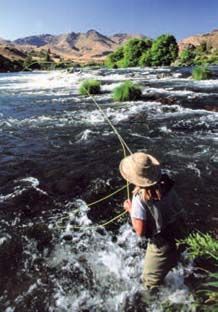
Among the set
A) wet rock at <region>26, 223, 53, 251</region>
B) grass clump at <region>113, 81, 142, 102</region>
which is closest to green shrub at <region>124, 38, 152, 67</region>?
grass clump at <region>113, 81, 142, 102</region>

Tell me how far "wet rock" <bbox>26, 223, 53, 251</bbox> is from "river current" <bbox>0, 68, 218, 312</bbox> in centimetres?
2

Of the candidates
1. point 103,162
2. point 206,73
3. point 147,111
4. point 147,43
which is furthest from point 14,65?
point 103,162

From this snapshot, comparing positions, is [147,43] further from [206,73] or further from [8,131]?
[8,131]

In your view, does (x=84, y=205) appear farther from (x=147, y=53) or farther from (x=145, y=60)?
(x=147, y=53)

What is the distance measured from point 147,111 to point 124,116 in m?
1.53

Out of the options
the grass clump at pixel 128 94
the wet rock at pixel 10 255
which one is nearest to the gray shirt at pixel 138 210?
the wet rock at pixel 10 255

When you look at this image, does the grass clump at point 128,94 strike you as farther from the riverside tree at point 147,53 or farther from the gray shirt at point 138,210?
the riverside tree at point 147,53

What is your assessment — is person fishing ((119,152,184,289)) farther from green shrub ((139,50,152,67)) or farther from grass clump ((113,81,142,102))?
green shrub ((139,50,152,67))

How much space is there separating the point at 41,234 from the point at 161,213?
3.01 metres

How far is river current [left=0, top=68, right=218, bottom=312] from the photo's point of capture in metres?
4.80

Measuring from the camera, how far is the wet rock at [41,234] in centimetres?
598

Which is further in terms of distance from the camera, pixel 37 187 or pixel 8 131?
pixel 8 131

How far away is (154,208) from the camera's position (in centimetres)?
393

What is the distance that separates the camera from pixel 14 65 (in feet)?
331
